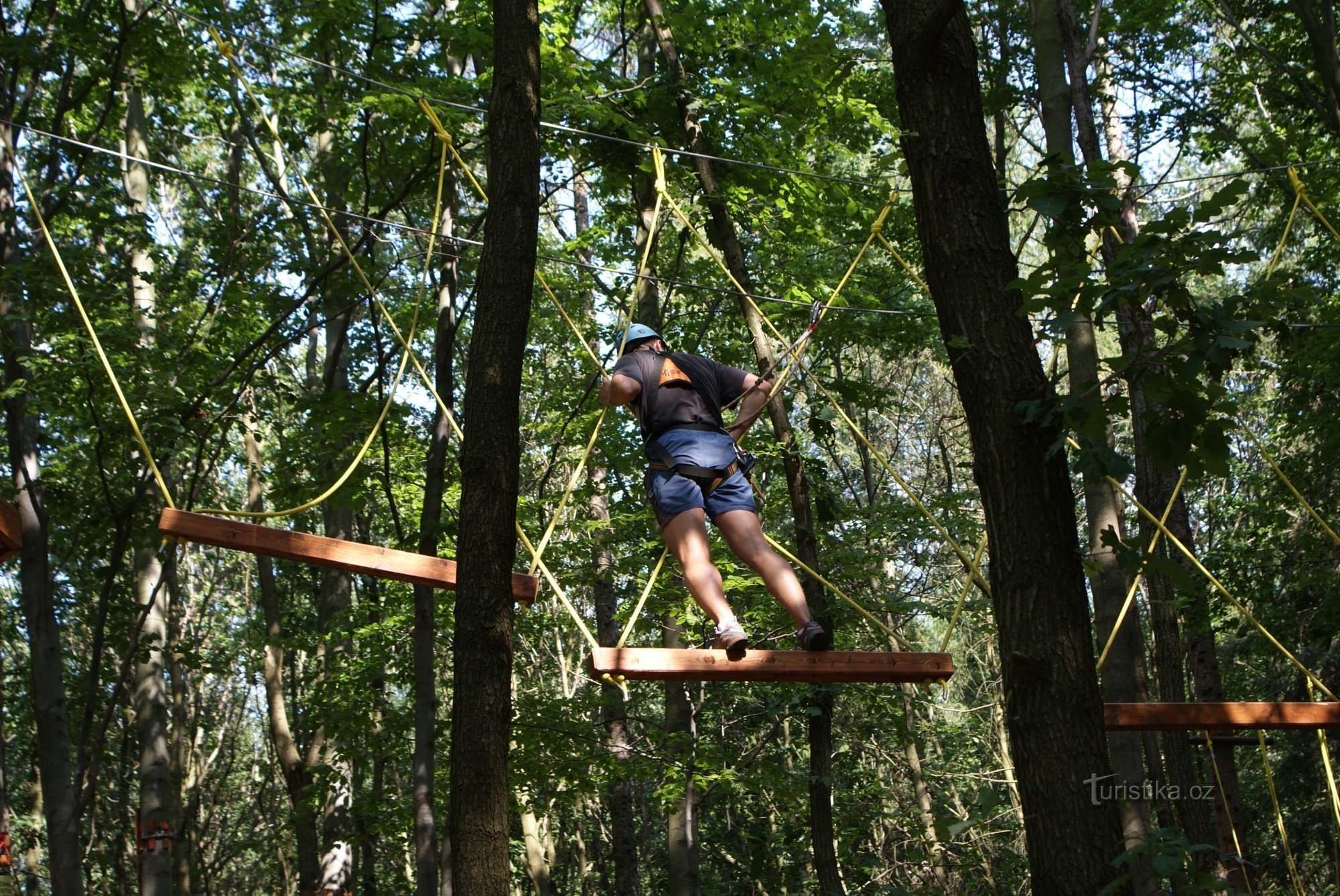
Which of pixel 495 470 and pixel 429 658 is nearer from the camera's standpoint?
pixel 495 470

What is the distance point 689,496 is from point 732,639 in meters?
0.60

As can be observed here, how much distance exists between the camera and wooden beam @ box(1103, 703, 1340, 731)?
4.51 metres

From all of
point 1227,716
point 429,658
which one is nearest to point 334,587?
point 429,658

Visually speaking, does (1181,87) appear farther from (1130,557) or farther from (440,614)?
(1130,557)

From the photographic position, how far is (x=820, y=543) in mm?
8164

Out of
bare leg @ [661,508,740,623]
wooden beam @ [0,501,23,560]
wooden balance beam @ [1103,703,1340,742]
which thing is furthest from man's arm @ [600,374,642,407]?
wooden balance beam @ [1103,703,1340,742]

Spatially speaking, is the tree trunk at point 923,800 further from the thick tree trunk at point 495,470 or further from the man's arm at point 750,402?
the thick tree trunk at point 495,470

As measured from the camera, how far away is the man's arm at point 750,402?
4668 mm

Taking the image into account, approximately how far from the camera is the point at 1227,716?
15.7 feet

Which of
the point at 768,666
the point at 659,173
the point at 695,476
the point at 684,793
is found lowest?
the point at 684,793

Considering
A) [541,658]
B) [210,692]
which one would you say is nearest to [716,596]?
[541,658]

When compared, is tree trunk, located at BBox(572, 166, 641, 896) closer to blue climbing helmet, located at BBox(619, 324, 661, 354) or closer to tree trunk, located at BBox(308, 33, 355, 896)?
tree trunk, located at BBox(308, 33, 355, 896)

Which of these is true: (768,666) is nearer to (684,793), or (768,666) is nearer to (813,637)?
(813,637)

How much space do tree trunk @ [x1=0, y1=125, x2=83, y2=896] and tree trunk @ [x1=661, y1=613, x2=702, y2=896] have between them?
13.8 feet
